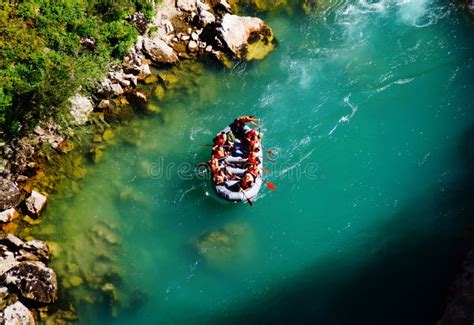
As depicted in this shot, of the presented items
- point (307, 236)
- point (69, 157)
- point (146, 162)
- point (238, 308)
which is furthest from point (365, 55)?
point (69, 157)

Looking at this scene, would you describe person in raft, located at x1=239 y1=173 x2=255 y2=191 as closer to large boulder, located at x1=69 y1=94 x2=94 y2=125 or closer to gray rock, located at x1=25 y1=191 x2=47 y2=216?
large boulder, located at x1=69 y1=94 x2=94 y2=125

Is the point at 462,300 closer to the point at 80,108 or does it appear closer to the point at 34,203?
the point at 34,203

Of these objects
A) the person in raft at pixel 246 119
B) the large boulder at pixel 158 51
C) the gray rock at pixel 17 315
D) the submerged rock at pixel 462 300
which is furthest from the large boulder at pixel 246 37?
the gray rock at pixel 17 315

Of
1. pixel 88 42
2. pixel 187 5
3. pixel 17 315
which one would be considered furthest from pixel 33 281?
pixel 187 5

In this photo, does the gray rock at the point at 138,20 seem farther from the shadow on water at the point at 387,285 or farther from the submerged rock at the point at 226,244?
the shadow on water at the point at 387,285

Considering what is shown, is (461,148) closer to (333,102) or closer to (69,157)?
(333,102)
